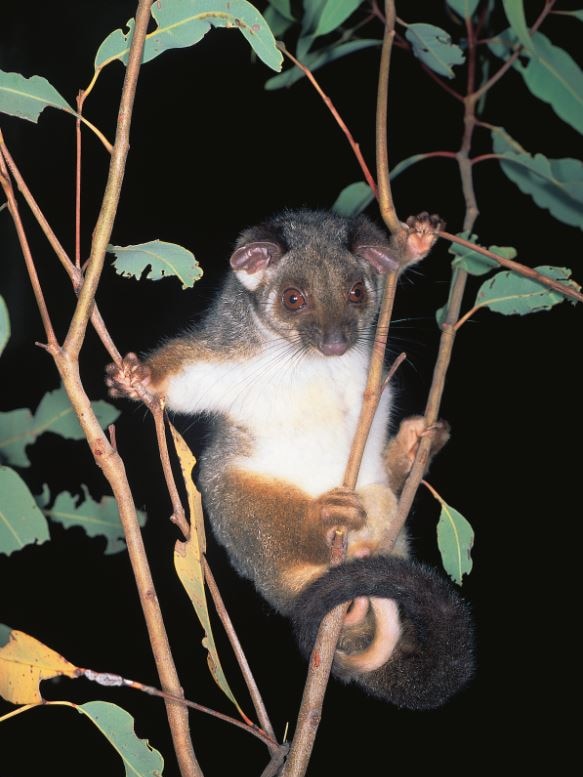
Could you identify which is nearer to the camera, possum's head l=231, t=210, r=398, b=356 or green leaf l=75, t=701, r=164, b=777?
green leaf l=75, t=701, r=164, b=777

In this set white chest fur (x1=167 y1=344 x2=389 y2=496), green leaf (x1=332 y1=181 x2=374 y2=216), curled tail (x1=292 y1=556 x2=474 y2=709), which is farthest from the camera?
green leaf (x1=332 y1=181 x2=374 y2=216)

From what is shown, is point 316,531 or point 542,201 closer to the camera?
point 316,531

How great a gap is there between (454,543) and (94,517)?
120cm

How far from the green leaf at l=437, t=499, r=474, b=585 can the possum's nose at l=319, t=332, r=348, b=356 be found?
1.82ft

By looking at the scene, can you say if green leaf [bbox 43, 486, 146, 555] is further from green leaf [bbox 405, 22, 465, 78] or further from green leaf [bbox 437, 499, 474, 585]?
green leaf [bbox 405, 22, 465, 78]

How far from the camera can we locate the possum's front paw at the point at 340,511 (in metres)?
2.76

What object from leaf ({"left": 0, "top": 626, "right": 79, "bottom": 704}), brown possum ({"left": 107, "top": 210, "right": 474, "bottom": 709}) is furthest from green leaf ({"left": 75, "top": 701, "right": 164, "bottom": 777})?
brown possum ({"left": 107, "top": 210, "right": 474, "bottom": 709})

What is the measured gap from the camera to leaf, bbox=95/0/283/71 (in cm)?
198

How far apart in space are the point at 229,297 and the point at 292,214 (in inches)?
14.3

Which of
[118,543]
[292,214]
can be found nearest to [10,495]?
[118,543]

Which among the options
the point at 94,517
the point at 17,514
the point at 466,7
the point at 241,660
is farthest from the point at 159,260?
the point at 466,7

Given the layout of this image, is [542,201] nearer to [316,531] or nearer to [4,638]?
[316,531]

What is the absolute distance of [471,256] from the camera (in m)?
2.84

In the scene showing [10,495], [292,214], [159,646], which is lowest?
[159,646]
